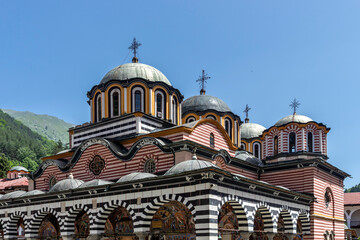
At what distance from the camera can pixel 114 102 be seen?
28.4m

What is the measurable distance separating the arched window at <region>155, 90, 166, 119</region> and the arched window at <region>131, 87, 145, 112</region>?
1002 mm

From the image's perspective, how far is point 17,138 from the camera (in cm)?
13012

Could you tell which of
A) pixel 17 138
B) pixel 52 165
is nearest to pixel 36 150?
pixel 17 138

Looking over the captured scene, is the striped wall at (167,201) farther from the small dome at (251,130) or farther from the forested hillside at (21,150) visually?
the forested hillside at (21,150)

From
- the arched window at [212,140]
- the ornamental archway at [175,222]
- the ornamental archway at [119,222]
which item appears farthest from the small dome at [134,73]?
the ornamental archway at [175,222]

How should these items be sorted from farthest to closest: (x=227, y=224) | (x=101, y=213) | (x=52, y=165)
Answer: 1. (x=52, y=165)
2. (x=227, y=224)
3. (x=101, y=213)

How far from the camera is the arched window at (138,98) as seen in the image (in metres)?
27.8

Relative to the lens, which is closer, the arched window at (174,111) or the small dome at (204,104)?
the arched window at (174,111)

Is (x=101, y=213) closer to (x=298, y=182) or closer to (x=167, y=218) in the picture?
(x=167, y=218)

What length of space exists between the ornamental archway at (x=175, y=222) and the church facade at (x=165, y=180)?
0.05 metres

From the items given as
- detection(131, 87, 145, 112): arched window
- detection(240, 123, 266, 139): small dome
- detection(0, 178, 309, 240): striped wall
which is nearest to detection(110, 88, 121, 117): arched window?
detection(131, 87, 145, 112): arched window

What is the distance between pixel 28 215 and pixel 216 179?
11976 millimetres

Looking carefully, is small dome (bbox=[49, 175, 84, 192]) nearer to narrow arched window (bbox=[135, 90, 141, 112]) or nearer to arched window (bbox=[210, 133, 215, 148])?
narrow arched window (bbox=[135, 90, 141, 112])

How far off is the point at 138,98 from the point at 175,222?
931cm
